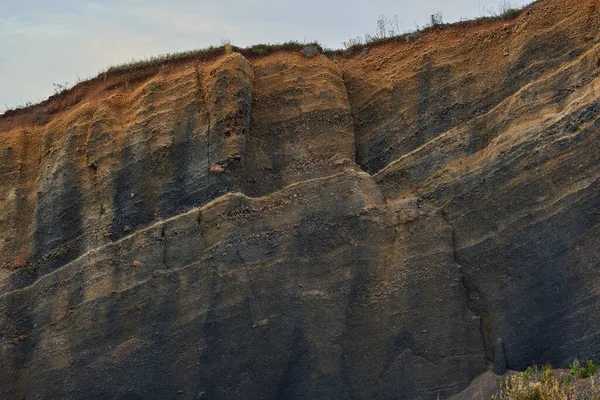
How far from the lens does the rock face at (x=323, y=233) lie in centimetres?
1130

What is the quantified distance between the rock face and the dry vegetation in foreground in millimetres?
305

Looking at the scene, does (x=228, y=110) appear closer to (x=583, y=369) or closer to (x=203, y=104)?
(x=203, y=104)

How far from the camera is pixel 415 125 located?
12.7 metres

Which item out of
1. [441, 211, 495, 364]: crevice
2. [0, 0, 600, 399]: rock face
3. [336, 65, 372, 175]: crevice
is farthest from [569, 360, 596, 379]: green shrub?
[336, 65, 372, 175]: crevice

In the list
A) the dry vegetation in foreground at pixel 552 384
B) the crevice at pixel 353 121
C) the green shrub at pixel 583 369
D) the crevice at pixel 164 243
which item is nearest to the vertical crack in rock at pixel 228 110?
the crevice at pixel 164 243

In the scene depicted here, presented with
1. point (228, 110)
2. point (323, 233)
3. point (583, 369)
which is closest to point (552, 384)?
point (583, 369)

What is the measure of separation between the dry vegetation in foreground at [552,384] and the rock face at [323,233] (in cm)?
30

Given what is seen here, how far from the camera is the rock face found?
1130 centimetres

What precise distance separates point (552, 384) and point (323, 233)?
430cm

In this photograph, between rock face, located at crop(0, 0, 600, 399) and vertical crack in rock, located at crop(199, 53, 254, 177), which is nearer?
rock face, located at crop(0, 0, 600, 399)

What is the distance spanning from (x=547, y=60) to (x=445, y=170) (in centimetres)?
268

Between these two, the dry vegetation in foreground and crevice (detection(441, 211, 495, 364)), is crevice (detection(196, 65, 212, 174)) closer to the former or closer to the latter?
crevice (detection(441, 211, 495, 364))

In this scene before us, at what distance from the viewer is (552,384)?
10336 millimetres

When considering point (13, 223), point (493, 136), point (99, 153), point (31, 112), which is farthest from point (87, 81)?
point (493, 136)
